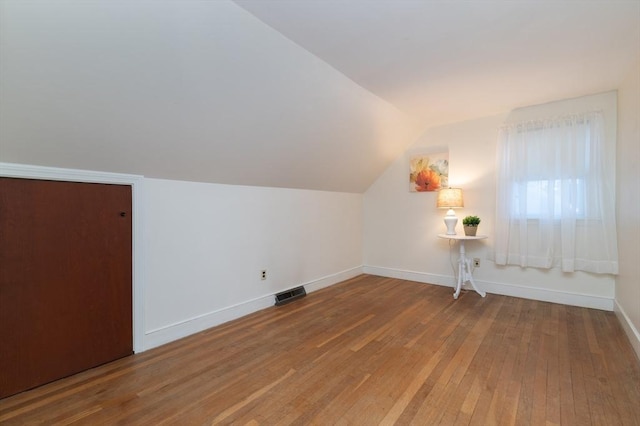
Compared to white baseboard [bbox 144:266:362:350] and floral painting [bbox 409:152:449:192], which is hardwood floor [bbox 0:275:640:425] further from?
floral painting [bbox 409:152:449:192]

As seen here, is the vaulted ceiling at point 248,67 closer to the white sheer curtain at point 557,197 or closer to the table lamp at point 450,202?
the white sheer curtain at point 557,197

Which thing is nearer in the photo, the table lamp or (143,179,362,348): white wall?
(143,179,362,348): white wall

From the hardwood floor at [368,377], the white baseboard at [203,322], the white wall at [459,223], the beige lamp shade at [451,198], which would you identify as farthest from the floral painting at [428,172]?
the white baseboard at [203,322]

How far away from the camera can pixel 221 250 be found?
2799 mm

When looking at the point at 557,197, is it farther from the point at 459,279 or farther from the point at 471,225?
the point at 459,279

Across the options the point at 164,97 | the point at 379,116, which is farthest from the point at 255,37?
the point at 379,116

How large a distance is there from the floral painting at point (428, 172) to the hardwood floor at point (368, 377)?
6.42ft

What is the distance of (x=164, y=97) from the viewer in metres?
1.82

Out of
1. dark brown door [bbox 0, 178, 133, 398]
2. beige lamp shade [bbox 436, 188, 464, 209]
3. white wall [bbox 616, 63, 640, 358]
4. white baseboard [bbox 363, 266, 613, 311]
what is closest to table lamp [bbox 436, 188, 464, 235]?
beige lamp shade [bbox 436, 188, 464, 209]

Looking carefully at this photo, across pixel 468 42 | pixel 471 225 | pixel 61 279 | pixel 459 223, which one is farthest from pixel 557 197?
pixel 61 279

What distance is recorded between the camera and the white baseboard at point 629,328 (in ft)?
7.11

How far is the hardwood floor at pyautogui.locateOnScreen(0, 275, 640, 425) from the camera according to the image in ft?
5.10

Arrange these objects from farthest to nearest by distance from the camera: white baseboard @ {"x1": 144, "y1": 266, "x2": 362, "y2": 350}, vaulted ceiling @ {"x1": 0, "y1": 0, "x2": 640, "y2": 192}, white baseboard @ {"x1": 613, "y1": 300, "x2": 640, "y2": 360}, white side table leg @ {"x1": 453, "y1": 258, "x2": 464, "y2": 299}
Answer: white side table leg @ {"x1": 453, "y1": 258, "x2": 464, "y2": 299}, white baseboard @ {"x1": 144, "y1": 266, "x2": 362, "y2": 350}, white baseboard @ {"x1": 613, "y1": 300, "x2": 640, "y2": 360}, vaulted ceiling @ {"x1": 0, "y1": 0, "x2": 640, "y2": 192}

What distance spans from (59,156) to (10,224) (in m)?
0.50
